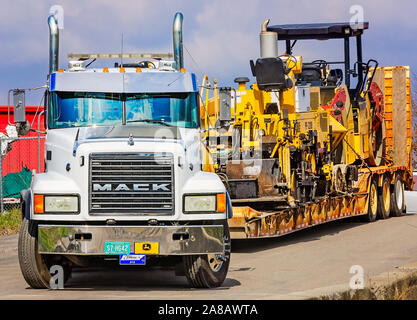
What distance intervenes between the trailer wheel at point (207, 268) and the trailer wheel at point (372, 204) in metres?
10.7

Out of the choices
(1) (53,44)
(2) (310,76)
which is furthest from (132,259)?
(2) (310,76)

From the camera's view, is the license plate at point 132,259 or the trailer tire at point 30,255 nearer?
the license plate at point 132,259

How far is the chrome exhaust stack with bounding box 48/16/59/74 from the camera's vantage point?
12172 mm

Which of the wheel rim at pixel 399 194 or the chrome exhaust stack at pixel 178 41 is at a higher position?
the chrome exhaust stack at pixel 178 41

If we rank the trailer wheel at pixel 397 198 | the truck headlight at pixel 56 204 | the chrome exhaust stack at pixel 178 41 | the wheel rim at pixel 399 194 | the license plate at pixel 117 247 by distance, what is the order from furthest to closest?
1. the wheel rim at pixel 399 194
2. the trailer wheel at pixel 397 198
3. the chrome exhaust stack at pixel 178 41
4. the truck headlight at pixel 56 204
5. the license plate at pixel 117 247

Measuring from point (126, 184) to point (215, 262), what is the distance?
59.1 inches

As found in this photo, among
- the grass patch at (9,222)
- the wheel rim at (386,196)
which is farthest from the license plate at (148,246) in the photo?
the wheel rim at (386,196)

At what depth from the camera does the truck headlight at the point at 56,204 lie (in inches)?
384

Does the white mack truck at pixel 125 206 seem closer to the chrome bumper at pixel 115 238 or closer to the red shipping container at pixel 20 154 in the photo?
the chrome bumper at pixel 115 238

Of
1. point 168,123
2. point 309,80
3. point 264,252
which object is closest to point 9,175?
point 309,80

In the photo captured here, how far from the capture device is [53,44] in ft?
40.0

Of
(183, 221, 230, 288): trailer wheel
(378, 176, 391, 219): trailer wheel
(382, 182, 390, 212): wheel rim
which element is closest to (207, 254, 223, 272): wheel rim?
(183, 221, 230, 288): trailer wheel

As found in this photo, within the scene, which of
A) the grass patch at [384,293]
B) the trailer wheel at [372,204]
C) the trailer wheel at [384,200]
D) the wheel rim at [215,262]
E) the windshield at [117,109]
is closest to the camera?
the grass patch at [384,293]

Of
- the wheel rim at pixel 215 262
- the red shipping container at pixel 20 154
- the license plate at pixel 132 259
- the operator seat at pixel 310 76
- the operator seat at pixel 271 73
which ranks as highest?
the operator seat at pixel 310 76
